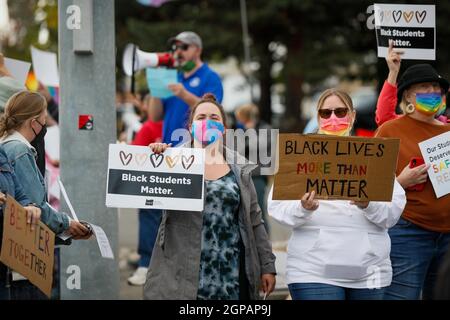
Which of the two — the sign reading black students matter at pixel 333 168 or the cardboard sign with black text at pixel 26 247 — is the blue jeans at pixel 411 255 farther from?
the cardboard sign with black text at pixel 26 247

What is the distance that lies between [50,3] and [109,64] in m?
11.3

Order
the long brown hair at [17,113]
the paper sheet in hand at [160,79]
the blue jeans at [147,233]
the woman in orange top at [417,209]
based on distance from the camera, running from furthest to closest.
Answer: the blue jeans at [147,233], the paper sheet in hand at [160,79], the woman in orange top at [417,209], the long brown hair at [17,113]

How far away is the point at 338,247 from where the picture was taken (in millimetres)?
4711

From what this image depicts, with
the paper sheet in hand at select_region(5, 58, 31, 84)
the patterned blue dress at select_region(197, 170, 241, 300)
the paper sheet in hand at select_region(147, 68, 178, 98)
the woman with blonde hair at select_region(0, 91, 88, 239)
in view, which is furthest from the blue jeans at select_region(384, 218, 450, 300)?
the paper sheet in hand at select_region(5, 58, 31, 84)

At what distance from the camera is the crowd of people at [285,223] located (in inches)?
186

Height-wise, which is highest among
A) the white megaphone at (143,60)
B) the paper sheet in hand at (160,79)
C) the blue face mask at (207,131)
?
the white megaphone at (143,60)

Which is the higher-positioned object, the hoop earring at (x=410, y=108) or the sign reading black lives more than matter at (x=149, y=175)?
the hoop earring at (x=410, y=108)

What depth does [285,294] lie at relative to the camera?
720cm

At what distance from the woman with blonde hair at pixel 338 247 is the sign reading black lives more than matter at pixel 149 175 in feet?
1.70

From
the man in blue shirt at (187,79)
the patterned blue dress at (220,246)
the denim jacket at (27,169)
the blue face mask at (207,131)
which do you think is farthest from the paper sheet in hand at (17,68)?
the patterned blue dress at (220,246)

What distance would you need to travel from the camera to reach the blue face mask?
16.7ft

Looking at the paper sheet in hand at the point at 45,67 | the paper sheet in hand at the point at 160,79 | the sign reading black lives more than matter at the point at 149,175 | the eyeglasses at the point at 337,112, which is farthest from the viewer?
the paper sheet in hand at the point at 45,67
